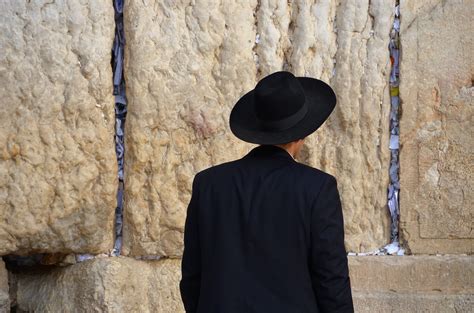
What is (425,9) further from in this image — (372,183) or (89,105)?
(89,105)

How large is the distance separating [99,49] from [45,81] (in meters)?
0.30

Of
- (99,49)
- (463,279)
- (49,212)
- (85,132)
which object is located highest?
(99,49)

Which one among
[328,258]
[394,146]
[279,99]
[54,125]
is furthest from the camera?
[394,146]

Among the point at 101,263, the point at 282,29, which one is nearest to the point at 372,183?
the point at 282,29

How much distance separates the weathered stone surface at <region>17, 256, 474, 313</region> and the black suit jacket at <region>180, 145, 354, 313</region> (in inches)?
64.9

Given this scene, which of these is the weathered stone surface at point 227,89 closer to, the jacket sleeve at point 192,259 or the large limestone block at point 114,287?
the large limestone block at point 114,287

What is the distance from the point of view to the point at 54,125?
489 cm

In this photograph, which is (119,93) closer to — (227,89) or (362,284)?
(227,89)

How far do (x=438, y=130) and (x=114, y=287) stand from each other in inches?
69.4

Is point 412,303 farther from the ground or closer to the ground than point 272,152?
closer to the ground

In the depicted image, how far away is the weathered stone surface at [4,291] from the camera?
16.4 ft

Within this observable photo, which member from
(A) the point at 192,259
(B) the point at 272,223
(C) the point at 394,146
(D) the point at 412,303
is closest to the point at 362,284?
(D) the point at 412,303

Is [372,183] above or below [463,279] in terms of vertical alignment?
above

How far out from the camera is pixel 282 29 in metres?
5.10
